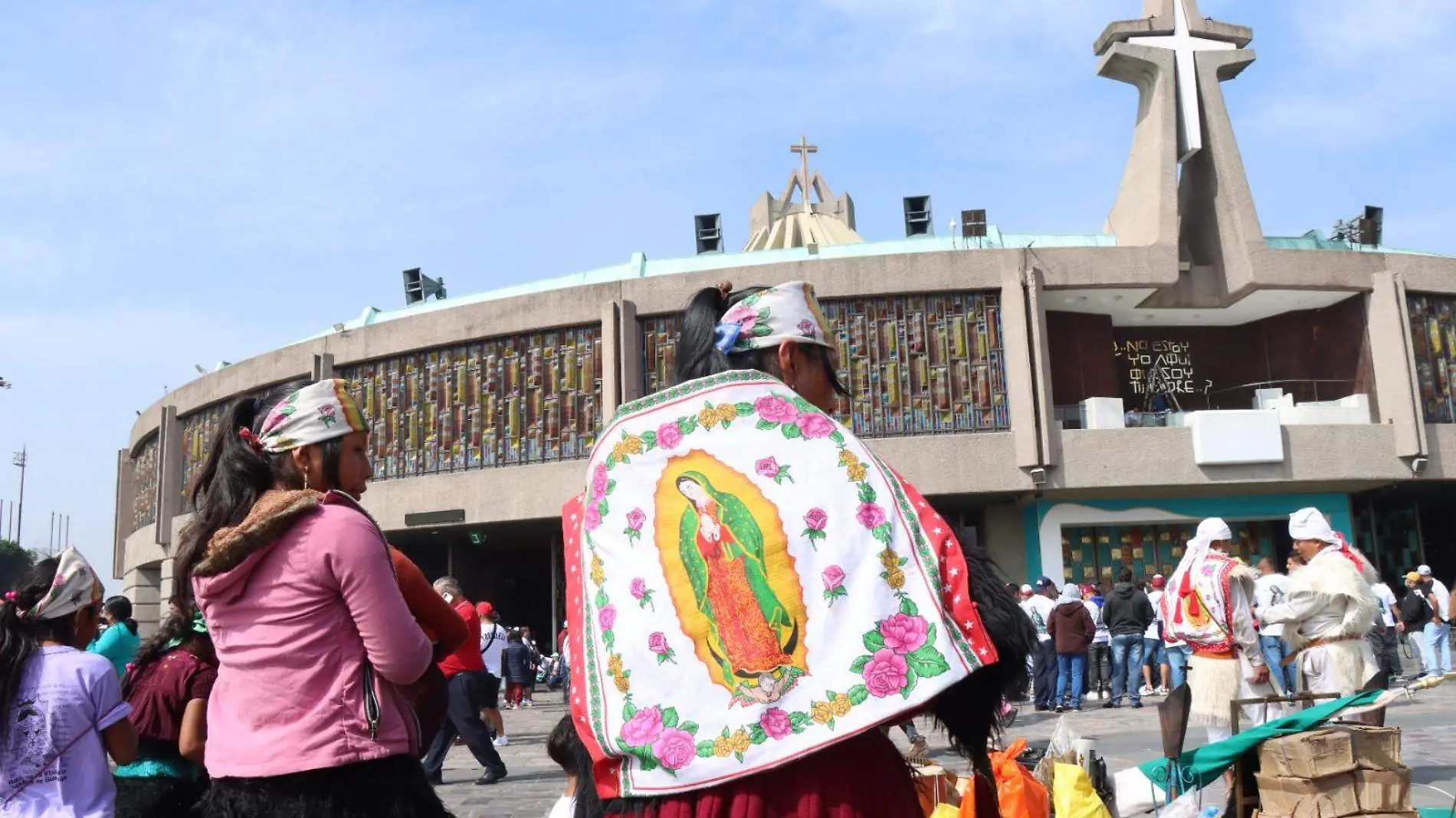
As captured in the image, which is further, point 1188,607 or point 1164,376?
point 1164,376

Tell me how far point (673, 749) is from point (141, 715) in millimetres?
2831

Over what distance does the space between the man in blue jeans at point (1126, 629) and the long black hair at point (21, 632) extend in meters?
12.8

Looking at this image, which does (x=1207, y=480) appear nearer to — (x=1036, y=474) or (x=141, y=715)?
(x=1036, y=474)

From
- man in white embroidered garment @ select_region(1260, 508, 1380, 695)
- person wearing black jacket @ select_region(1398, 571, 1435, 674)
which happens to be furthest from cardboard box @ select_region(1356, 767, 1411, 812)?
person wearing black jacket @ select_region(1398, 571, 1435, 674)

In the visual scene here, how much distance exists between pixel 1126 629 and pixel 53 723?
13325 mm

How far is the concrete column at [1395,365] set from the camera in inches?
985

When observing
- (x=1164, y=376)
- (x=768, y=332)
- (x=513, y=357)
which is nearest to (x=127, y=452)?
(x=513, y=357)

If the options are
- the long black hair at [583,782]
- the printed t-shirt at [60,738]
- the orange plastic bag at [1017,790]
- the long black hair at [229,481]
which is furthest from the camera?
the orange plastic bag at [1017,790]

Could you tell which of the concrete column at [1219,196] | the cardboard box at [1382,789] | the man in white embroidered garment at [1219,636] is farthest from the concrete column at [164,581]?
the cardboard box at [1382,789]

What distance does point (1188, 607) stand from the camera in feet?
25.8

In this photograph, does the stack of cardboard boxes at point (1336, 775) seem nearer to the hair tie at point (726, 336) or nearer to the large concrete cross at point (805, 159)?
the hair tie at point (726, 336)

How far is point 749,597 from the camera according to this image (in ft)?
7.15

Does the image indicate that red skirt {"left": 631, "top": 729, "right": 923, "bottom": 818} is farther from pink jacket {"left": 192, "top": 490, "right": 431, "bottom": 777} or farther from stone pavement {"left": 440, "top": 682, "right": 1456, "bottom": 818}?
stone pavement {"left": 440, "top": 682, "right": 1456, "bottom": 818}

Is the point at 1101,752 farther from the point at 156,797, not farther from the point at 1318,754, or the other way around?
the point at 156,797
